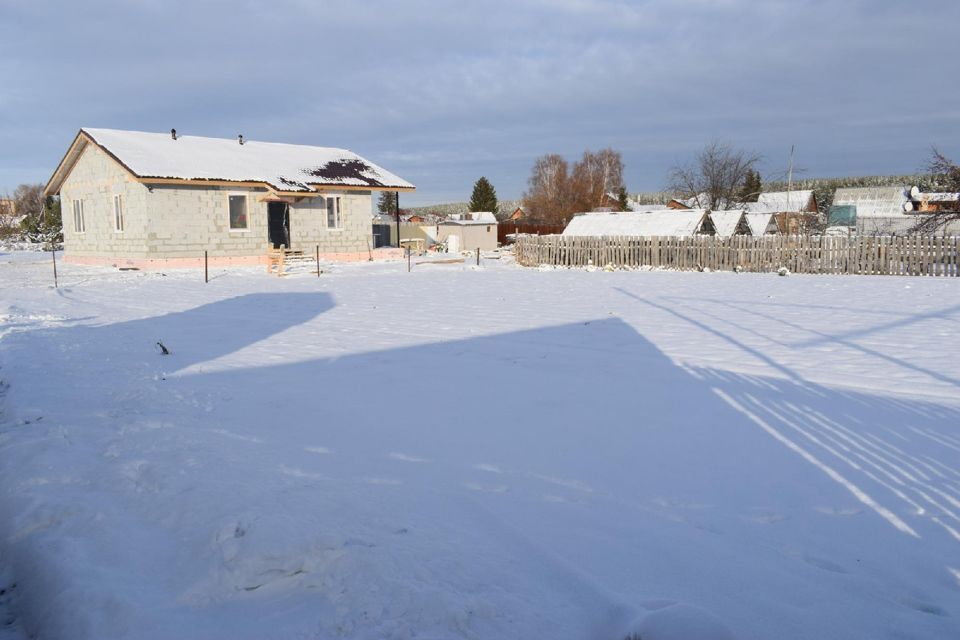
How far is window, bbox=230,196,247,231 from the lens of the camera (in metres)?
24.9

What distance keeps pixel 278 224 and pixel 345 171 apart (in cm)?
402

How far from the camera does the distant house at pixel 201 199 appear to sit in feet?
75.6

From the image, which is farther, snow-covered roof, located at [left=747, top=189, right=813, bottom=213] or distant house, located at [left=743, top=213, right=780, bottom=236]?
snow-covered roof, located at [left=747, top=189, right=813, bottom=213]

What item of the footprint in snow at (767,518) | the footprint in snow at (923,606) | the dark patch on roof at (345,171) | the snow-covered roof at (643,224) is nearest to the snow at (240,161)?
the dark patch on roof at (345,171)

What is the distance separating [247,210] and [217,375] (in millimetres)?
19285

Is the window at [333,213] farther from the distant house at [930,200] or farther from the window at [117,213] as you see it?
the distant house at [930,200]

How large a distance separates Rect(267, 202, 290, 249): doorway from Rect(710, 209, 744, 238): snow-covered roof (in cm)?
2423

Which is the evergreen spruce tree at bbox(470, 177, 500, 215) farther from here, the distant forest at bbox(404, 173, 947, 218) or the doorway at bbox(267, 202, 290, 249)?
the doorway at bbox(267, 202, 290, 249)

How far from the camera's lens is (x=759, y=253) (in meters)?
24.0

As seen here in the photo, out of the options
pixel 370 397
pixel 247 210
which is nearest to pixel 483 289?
pixel 370 397

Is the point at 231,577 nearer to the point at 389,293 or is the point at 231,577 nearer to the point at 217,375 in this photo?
the point at 217,375

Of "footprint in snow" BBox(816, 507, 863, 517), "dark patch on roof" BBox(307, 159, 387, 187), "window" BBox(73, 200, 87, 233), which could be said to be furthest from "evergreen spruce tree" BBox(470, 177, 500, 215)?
"footprint in snow" BBox(816, 507, 863, 517)

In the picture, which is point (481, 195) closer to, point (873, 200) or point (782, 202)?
point (782, 202)

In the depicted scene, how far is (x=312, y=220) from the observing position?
88.9ft
